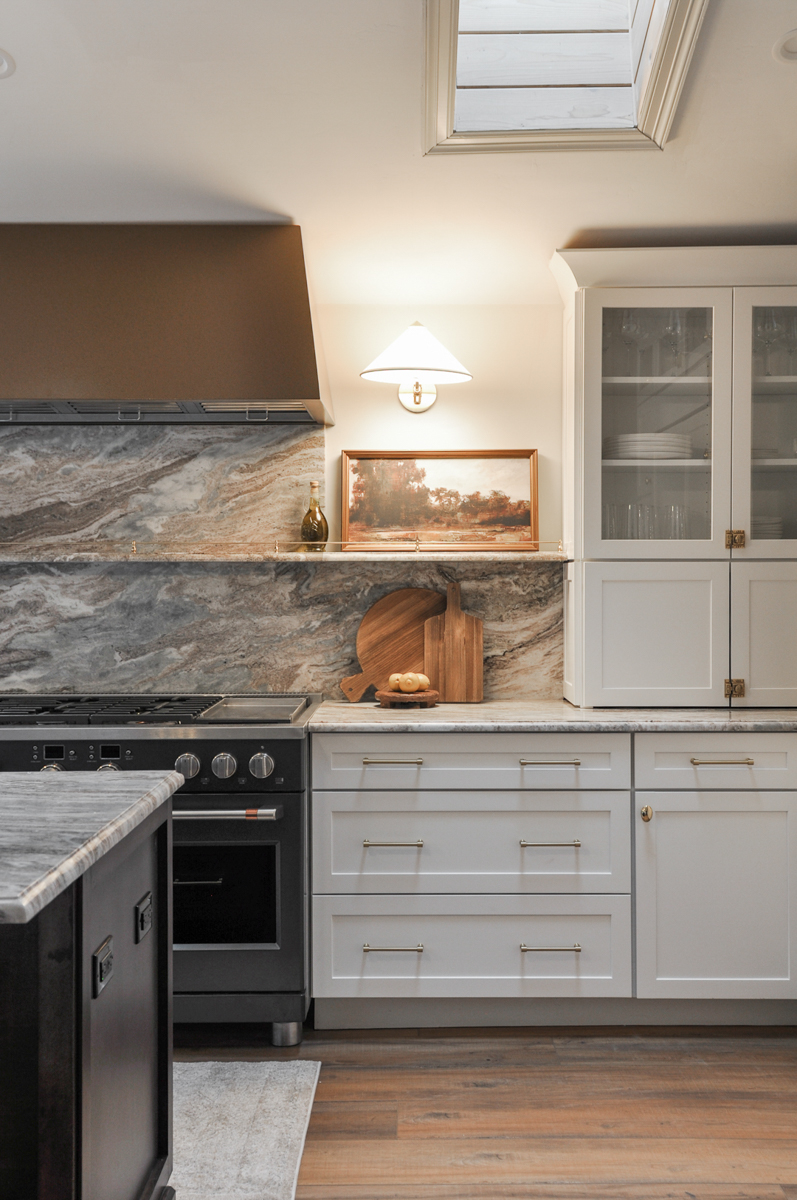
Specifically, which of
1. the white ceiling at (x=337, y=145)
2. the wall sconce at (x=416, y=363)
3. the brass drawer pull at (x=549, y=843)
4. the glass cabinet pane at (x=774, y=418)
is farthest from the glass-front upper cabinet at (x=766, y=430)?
the brass drawer pull at (x=549, y=843)

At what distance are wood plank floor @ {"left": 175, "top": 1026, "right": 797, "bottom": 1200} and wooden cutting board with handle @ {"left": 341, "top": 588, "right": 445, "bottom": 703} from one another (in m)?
1.14

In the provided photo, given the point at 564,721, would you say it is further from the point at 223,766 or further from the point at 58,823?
the point at 58,823

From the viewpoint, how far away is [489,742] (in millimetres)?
2633

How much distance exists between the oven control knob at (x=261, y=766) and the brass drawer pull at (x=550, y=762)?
75 centimetres

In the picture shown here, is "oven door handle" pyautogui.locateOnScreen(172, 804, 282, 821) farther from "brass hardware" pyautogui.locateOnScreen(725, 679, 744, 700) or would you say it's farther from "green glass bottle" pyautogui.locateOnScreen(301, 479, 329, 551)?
"brass hardware" pyautogui.locateOnScreen(725, 679, 744, 700)

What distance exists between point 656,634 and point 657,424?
26.9 inches

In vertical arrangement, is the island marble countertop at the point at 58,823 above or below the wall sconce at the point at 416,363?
below

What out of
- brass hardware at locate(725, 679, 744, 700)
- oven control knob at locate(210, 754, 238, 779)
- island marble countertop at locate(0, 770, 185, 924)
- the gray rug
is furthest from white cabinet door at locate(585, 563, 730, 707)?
island marble countertop at locate(0, 770, 185, 924)

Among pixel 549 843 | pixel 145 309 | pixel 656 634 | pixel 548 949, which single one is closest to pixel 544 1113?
pixel 548 949

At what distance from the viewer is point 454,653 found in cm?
315

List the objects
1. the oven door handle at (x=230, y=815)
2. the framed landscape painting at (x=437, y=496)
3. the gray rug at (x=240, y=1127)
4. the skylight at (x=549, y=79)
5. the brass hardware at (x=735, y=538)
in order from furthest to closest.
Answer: the framed landscape painting at (x=437, y=496)
the brass hardware at (x=735, y=538)
the oven door handle at (x=230, y=815)
the skylight at (x=549, y=79)
the gray rug at (x=240, y=1127)

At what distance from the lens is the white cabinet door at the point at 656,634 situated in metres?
2.85

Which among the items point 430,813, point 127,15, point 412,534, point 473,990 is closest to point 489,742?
point 430,813

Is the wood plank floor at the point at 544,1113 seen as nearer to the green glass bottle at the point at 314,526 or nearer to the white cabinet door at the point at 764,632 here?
the white cabinet door at the point at 764,632
